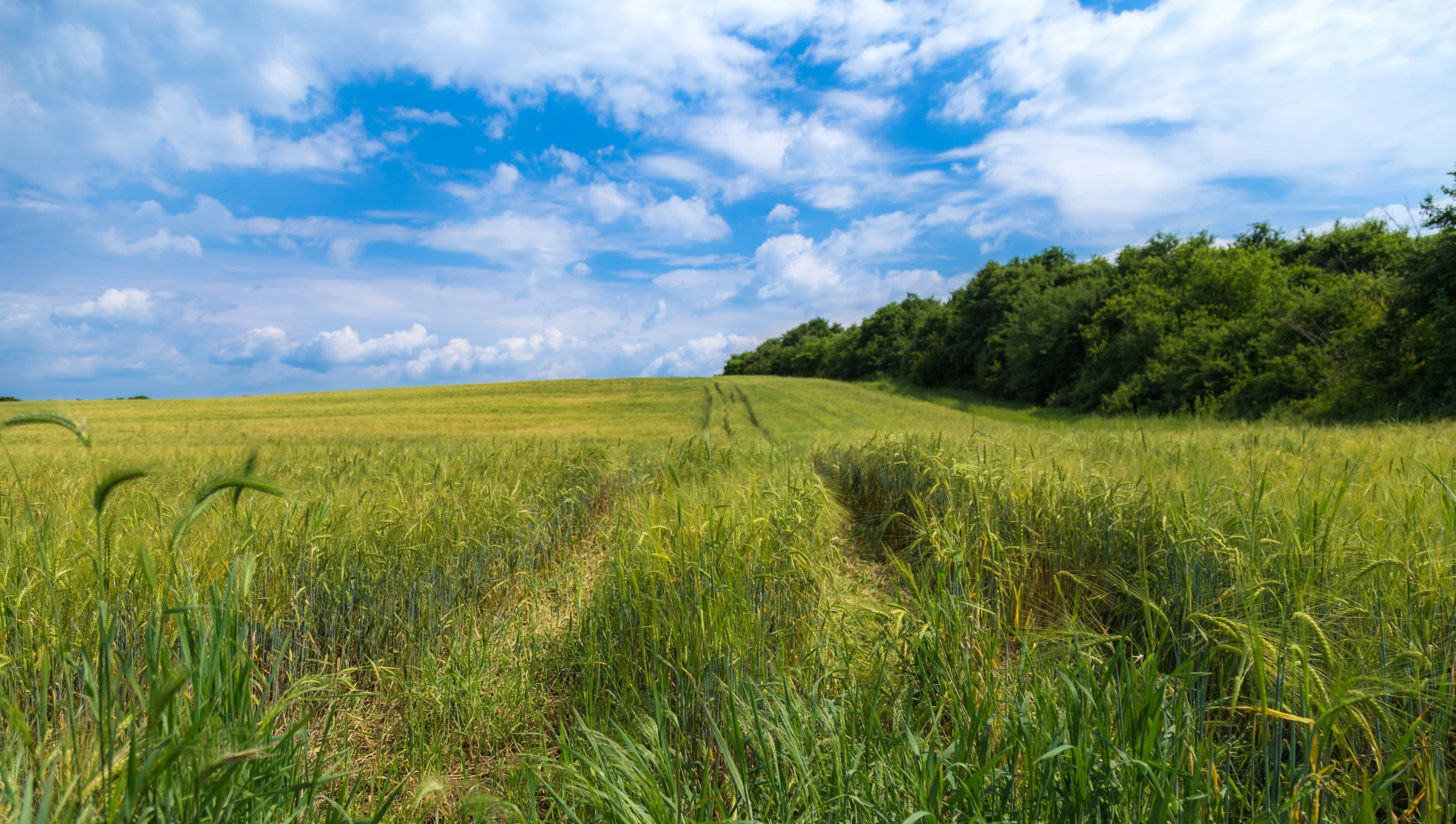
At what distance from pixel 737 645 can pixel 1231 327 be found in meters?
24.1

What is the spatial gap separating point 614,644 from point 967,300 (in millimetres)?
43655

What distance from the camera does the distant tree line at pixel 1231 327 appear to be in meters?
13.4

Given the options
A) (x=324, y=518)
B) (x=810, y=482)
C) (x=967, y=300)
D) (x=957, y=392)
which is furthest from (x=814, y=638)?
(x=967, y=300)

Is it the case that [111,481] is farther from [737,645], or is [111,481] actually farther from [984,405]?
[984,405]

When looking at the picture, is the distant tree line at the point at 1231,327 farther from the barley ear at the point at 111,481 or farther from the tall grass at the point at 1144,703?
the barley ear at the point at 111,481

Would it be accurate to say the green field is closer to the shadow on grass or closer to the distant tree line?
the distant tree line

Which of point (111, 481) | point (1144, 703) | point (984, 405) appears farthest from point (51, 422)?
point (984, 405)

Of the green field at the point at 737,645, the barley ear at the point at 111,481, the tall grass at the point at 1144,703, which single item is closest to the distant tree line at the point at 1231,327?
the green field at the point at 737,645

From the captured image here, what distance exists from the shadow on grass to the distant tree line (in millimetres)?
→ 1053

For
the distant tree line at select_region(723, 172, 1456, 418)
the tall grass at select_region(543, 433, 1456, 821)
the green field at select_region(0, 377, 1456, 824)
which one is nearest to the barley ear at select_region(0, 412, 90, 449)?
the green field at select_region(0, 377, 1456, 824)

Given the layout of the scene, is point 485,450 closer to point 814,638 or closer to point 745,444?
point 745,444

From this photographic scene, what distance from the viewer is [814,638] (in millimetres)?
3043

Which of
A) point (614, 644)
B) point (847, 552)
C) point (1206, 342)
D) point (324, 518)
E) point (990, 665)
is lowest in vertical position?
point (847, 552)

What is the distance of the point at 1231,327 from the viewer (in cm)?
1972
